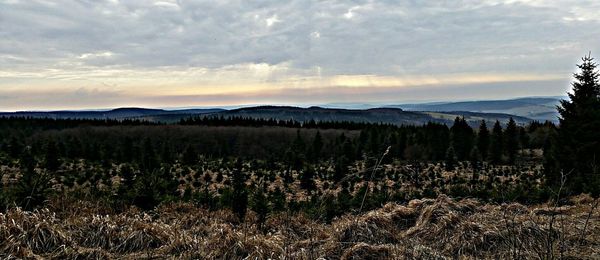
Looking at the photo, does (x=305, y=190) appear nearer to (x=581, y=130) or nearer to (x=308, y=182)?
(x=308, y=182)

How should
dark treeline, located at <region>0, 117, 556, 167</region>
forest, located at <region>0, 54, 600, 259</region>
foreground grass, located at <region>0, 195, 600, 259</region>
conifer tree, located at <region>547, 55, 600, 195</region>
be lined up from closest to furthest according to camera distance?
foreground grass, located at <region>0, 195, 600, 259</region> → forest, located at <region>0, 54, 600, 259</region> → conifer tree, located at <region>547, 55, 600, 195</region> → dark treeline, located at <region>0, 117, 556, 167</region>

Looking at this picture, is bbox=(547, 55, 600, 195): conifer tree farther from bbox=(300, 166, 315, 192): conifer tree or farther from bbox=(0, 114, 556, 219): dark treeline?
bbox=(300, 166, 315, 192): conifer tree

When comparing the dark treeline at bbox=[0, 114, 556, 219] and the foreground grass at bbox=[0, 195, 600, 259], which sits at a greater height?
the foreground grass at bbox=[0, 195, 600, 259]

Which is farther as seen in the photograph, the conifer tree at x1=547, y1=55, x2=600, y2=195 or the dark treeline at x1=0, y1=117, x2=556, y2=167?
the dark treeline at x1=0, y1=117, x2=556, y2=167

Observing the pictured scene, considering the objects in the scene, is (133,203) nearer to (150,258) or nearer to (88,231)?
(88,231)

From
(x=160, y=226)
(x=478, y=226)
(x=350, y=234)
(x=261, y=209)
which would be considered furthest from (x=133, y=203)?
(x=478, y=226)

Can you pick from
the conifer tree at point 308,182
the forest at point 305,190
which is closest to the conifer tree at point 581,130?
the forest at point 305,190

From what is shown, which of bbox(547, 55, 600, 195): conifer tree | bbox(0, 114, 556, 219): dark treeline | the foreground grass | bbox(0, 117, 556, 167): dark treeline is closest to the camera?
the foreground grass

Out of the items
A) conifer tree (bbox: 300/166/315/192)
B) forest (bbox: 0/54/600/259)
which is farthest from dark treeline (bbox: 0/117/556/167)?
conifer tree (bbox: 300/166/315/192)

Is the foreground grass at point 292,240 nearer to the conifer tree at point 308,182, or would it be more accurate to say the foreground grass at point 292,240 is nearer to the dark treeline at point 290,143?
the dark treeline at point 290,143

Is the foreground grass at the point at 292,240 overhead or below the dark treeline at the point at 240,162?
overhead

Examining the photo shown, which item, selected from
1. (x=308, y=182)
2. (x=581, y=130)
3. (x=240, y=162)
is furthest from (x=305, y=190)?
(x=581, y=130)

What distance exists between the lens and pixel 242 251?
5.12 metres

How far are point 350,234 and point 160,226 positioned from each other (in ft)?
9.96
